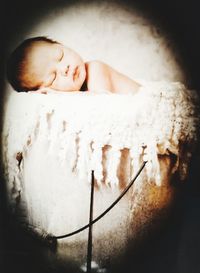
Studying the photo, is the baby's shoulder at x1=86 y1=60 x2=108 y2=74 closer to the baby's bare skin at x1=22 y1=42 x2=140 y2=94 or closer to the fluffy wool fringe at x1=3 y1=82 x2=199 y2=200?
the baby's bare skin at x1=22 y1=42 x2=140 y2=94

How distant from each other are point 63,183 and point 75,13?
0.82 meters

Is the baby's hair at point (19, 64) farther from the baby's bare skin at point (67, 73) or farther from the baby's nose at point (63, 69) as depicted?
the baby's nose at point (63, 69)

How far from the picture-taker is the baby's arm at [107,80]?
146 cm

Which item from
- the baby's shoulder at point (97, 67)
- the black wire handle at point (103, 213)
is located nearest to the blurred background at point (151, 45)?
the baby's shoulder at point (97, 67)

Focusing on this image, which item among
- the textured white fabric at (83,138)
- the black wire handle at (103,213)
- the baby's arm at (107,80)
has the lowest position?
the black wire handle at (103,213)

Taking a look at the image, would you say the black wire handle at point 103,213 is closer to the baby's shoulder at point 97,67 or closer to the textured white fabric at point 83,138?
the textured white fabric at point 83,138

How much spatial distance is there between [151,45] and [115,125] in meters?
0.40

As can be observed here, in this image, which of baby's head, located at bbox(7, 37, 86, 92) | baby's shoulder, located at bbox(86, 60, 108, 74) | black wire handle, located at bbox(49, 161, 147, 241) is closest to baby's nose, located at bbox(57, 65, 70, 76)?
baby's head, located at bbox(7, 37, 86, 92)

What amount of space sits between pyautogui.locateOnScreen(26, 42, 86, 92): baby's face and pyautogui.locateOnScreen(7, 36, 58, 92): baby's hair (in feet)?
0.12

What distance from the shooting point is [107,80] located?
4.84ft

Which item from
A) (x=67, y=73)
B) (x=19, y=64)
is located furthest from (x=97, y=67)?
(x=19, y=64)

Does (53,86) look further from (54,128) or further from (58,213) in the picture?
(58,213)

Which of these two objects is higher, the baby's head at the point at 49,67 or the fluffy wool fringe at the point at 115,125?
the baby's head at the point at 49,67

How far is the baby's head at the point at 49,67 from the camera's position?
1.45 meters
